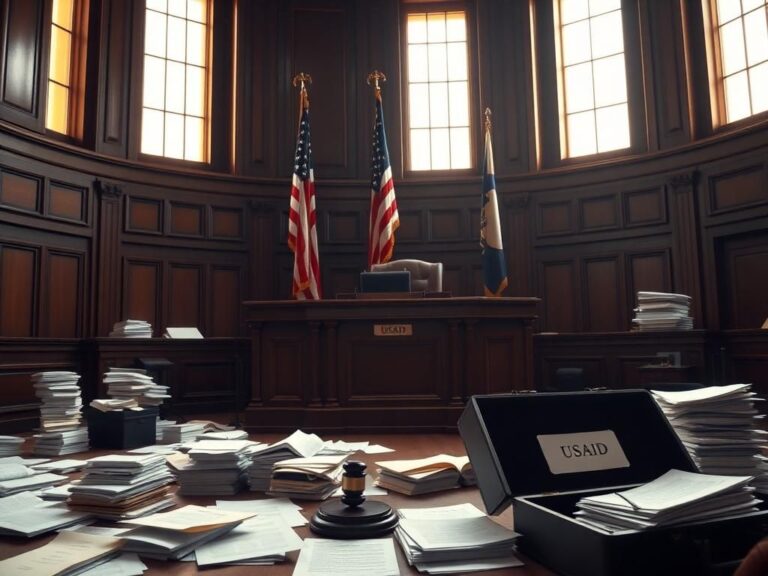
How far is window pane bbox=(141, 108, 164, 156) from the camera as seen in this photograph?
22.7 feet

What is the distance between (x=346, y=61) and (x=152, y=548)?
6.87 metres

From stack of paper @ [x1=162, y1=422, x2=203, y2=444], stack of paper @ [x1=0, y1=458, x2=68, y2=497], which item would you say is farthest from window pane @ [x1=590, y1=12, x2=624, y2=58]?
stack of paper @ [x1=0, y1=458, x2=68, y2=497]

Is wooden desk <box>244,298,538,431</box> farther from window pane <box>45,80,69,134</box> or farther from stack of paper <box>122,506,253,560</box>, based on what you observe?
window pane <box>45,80,69,134</box>

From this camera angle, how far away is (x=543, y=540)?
152 centimetres

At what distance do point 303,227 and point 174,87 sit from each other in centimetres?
257

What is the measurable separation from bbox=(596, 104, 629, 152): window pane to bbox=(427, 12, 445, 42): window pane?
2.23 meters

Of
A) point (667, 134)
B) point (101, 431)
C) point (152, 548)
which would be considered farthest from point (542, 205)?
point (152, 548)

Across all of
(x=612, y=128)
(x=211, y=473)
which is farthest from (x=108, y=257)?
(x=612, y=128)

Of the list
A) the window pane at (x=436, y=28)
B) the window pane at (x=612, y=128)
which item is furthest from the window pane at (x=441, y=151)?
the window pane at (x=612, y=128)

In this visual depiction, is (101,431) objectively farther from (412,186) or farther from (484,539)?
(412,186)

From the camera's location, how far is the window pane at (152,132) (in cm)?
693

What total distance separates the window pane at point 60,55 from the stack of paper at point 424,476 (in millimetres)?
5824

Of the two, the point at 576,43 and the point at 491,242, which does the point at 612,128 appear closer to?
the point at 576,43

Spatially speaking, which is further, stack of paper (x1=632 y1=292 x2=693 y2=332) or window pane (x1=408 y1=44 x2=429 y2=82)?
window pane (x1=408 y1=44 x2=429 y2=82)
